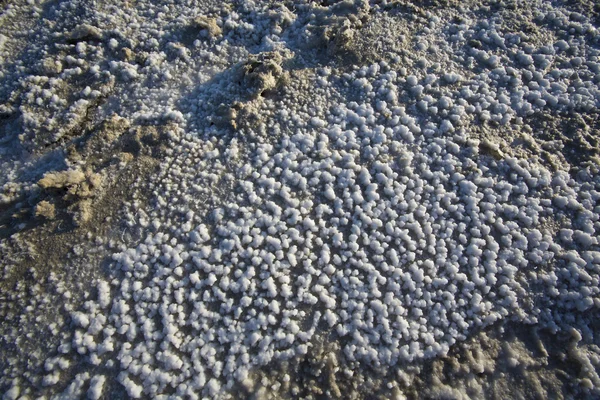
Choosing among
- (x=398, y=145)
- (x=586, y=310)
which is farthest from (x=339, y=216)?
(x=586, y=310)

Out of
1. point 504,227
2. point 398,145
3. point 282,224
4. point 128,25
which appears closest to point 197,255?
point 282,224

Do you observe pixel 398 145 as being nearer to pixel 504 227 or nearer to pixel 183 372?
pixel 504 227

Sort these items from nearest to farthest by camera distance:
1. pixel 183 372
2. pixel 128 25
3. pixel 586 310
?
pixel 183 372
pixel 586 310
pixel 128 25

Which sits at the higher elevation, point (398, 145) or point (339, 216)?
point (398, 145)

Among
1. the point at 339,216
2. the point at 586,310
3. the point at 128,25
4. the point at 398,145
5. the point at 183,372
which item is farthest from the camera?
the point at 128,25

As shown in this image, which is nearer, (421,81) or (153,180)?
(153,180)

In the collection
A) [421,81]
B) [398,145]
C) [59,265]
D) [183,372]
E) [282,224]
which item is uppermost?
[421,81]
